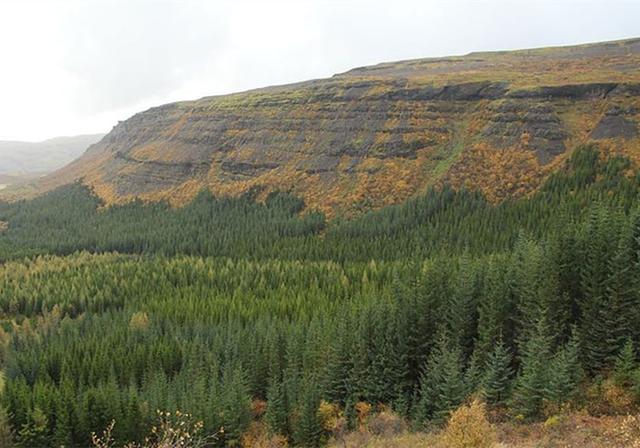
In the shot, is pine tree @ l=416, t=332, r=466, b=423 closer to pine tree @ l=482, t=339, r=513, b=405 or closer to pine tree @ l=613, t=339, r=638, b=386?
pine tree @ l=482, t=339, r=513, b=405

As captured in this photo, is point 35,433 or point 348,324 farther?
point 348,324

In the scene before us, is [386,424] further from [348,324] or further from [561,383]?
[348,324]

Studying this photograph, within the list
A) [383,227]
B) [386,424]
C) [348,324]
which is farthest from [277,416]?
[383,227]

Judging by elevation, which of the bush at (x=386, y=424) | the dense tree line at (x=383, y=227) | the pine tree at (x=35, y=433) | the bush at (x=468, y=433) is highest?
the bush at (x=468, y=433)

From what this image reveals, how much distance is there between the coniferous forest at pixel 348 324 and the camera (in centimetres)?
4944

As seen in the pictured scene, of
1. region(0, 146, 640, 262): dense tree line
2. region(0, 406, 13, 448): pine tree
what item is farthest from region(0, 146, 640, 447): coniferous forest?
region(0, 146, 640, 262): dense tree line

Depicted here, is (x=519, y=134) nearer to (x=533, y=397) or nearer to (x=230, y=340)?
(x=230, y=340)

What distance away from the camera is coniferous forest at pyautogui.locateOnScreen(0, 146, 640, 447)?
162ft

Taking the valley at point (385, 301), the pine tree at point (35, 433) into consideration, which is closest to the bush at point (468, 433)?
the valley at point (385, 301)

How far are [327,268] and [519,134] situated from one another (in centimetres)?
8180

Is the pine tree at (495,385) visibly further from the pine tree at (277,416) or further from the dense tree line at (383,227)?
the dense tree line at (383,227)

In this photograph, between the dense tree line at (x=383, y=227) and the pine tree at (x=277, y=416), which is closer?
the pine tree at (x=277, y=416)

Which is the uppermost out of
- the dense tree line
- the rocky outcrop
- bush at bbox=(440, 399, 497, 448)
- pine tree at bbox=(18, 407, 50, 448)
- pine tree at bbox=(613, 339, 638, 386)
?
the rocky outcrop

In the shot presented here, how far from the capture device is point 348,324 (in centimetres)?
7056
